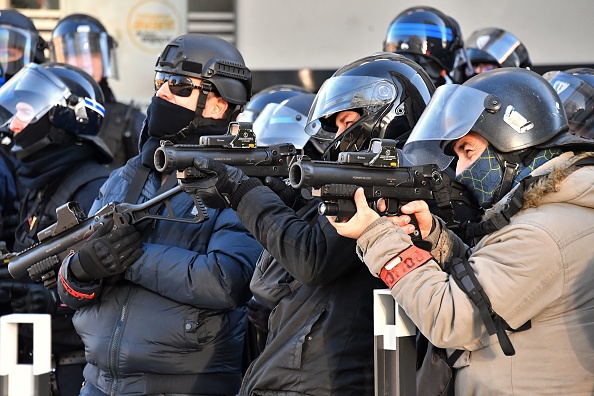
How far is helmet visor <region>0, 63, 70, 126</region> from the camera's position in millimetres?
5305

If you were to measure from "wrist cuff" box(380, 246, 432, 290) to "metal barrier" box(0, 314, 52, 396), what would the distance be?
96 centimetres

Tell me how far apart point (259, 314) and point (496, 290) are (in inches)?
76.8

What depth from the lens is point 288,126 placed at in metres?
5.43

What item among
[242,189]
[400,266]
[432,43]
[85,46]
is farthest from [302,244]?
[85,46]

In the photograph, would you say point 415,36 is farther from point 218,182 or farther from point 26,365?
point 26,365

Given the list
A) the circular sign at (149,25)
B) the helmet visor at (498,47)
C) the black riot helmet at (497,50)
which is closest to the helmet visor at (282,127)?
the black riot helmet at (497,50)

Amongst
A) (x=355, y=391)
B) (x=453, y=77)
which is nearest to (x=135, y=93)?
(x=453, y=77)

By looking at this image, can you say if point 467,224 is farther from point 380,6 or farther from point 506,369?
point 380,6

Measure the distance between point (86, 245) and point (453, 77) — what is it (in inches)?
132

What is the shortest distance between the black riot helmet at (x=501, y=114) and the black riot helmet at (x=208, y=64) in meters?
1.12

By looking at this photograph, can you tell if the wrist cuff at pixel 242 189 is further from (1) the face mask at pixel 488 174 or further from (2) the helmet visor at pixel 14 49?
(2) the helmet visor at pixel 14 49

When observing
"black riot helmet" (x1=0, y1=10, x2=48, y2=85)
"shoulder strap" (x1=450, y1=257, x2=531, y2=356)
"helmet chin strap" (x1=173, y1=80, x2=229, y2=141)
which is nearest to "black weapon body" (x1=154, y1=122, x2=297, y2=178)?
"helmet chin strap" (x1=173, y1=80, x2=229, y2=141)

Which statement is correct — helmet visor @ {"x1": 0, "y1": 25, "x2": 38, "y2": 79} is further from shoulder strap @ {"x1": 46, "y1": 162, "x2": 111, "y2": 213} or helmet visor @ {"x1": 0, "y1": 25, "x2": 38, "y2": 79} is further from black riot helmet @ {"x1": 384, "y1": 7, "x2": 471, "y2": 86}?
black riot helmet @ {"x1": 384, "y1": 7, "x2": 471, "y2": 86}

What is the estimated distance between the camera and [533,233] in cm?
293
